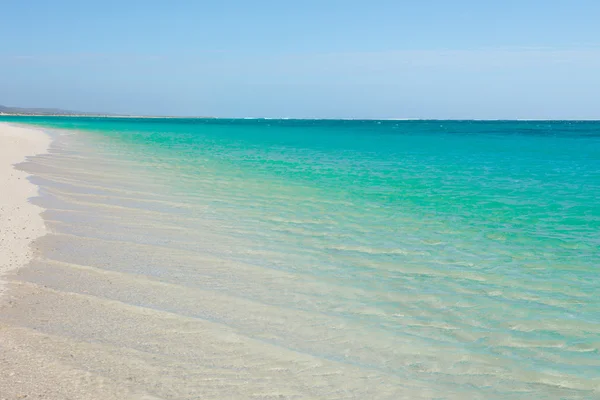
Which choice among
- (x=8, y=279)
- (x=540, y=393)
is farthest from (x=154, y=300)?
(x=540, y=393)

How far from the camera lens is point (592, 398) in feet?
11.6

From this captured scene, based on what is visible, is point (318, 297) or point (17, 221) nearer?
point (318, 297)

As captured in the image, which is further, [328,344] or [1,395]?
[328,344]

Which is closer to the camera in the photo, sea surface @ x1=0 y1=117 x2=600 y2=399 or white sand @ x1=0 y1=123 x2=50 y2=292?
sea surface @ x1=0 y1=117 x2=600 y2=399

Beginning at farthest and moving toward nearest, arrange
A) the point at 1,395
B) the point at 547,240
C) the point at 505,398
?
1. the point at 547,240
2. the point at 505,398
3. the point at 1,395

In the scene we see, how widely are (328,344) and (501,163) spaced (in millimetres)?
20744

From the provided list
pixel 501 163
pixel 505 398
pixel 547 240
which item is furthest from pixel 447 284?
pixel 501 163

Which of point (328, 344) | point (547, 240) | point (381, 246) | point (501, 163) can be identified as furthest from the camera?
point (501, 163)

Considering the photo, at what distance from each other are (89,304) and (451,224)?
5782 millimetres

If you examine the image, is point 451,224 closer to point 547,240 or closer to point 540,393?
point 547,240

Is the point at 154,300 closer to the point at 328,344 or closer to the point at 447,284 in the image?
the point at 328,344

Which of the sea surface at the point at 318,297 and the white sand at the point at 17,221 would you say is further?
the white sand at the point at 17,221

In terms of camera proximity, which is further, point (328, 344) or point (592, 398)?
point (328, 344)

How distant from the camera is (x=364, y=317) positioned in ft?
15.9
